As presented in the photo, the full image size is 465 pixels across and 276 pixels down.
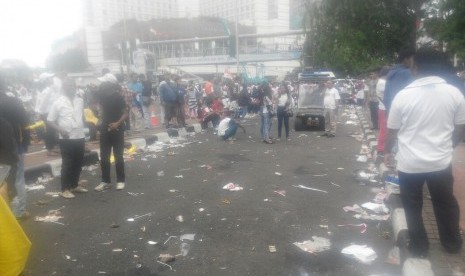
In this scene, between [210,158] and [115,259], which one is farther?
[210,158]

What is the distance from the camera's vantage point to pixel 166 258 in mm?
3982

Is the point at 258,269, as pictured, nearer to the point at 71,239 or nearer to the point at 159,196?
the point at 71,239

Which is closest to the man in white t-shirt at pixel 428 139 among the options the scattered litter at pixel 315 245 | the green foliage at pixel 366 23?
the scattered litter at pixel 315 245

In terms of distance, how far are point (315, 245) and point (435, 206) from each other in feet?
4.19

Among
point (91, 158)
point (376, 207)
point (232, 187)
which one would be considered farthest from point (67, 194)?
point (376, 207)

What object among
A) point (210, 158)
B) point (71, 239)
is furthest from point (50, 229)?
point (210, 158)

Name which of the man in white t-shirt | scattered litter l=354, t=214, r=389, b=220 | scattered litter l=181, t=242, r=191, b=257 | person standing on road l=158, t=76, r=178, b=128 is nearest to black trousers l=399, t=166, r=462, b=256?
the man in white t-shirt

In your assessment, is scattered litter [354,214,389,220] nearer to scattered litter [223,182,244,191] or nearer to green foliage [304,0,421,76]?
scattered litter [223,182,244,191]

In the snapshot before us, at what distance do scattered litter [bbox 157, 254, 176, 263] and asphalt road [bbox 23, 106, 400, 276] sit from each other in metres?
0.04

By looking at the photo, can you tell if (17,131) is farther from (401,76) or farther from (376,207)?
(401,76)

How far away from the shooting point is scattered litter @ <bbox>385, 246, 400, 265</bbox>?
3865 millimetres

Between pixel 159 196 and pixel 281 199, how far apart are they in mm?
1883

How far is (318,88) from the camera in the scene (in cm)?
1361

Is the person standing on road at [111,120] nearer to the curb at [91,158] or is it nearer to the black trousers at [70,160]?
the black trousers at [70,160]
